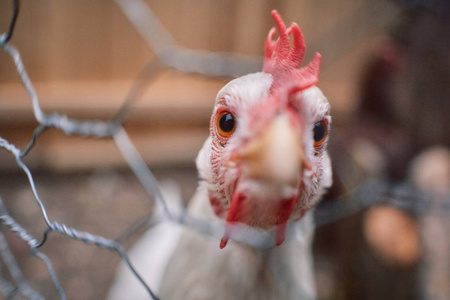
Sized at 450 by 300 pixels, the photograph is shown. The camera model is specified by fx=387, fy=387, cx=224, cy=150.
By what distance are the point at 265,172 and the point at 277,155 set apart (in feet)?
0.06

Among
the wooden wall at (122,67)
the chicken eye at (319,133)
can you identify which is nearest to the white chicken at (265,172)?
the chicken eye at (319,133)

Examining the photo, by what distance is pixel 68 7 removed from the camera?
178 centimetres

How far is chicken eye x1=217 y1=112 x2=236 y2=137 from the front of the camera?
1.29 feet

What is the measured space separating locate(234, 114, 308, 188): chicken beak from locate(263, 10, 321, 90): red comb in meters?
0.05

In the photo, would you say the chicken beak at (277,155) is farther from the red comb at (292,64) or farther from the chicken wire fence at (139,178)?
the chicken wire fence at (139,178)

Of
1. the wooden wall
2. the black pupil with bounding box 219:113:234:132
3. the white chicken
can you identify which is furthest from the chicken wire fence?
the wooden wall

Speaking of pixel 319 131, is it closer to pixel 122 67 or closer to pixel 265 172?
pixel 265 172

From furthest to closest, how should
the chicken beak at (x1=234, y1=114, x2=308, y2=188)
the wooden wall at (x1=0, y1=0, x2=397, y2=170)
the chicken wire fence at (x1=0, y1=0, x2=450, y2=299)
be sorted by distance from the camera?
the wooden wall at (x1=0, y1=0, x2=397, y2=170) < the chicken wire fence at (x1=0, y1=0, x2=450, y2=299) < the chicken beak at (x1=234, y1=114, x2=308, y2=188)

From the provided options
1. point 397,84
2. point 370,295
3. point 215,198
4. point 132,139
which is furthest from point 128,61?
point 215,198

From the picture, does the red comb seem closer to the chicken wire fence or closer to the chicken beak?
the chicken beak

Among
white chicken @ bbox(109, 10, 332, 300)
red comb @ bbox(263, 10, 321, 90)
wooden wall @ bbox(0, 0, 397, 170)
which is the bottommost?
wooden wall @ bbox(0, 0, 397, 170)

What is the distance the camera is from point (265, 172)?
0.33 meters

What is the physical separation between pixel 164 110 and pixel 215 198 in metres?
1.60

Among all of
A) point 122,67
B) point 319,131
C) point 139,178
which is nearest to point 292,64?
point 319,131
